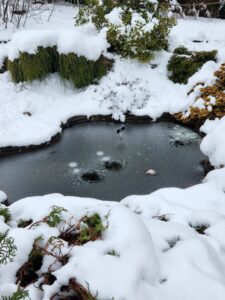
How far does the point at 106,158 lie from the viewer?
6422 mm

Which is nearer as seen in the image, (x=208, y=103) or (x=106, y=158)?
(x=106, y=158)

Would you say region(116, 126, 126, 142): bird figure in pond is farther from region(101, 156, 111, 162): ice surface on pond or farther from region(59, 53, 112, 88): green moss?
region(59, 53, 112, 88): green moss

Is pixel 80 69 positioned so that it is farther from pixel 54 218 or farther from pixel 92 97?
pixel 54 218

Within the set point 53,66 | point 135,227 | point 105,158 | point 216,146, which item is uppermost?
point 135,227

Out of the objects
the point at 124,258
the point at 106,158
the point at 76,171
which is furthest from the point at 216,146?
the point at 124,258

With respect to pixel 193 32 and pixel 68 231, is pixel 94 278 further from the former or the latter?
pixel 193 32

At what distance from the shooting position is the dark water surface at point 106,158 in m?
5.75

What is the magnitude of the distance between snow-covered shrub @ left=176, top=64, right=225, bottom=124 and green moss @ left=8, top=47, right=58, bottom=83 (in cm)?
314

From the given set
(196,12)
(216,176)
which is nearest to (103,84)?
(216,176)

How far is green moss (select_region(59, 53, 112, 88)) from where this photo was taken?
823 cm

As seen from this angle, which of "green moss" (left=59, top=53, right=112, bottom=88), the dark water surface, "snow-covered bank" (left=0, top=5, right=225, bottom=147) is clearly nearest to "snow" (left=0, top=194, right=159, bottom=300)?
the dark water surface

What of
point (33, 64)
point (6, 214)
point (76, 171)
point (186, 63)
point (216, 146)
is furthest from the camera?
point (186, 63)

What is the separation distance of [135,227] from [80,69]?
6.43 metres

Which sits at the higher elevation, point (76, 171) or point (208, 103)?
point (208, 103)
